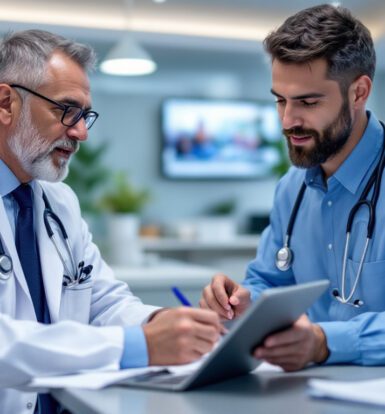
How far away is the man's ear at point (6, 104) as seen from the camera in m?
1.64

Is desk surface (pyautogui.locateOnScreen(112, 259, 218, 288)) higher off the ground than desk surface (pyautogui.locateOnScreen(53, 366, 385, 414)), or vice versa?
desk surface (pyautogui.locateOnScreen(53, 366, 385, 414))

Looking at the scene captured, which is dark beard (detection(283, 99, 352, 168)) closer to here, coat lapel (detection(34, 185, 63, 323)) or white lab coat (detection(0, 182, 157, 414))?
white lab coat (detection(0, 182, 157, 414))

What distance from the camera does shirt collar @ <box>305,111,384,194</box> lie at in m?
1.61

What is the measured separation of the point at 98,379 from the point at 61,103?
81 cm

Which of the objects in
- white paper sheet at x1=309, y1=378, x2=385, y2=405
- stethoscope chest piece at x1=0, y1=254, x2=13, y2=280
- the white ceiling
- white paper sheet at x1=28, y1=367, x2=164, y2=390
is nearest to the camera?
white paper sheet at x1=309, y1=378, x2=385, y2=405

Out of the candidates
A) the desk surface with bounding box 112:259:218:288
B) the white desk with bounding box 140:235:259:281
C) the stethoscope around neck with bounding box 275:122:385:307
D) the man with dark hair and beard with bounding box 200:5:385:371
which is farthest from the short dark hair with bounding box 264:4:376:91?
the white desk with bounding box 140:235:259:281

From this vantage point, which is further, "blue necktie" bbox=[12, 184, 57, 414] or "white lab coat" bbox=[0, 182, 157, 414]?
"blue necktie" bbox=[12, 184, 57, 414]

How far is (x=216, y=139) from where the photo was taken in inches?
279

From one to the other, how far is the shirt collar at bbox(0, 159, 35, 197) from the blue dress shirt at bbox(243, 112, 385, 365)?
659 millimetres

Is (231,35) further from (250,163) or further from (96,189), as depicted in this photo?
(96,189)

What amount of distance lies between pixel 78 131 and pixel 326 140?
62cm

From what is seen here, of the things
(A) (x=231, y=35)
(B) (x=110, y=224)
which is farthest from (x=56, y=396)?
(A) (x=231, y=35)

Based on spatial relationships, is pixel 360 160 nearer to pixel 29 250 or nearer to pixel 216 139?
pixel 29 250

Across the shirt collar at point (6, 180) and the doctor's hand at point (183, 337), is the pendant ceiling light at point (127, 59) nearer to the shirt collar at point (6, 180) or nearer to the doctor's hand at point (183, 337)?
the shirt collar at point (6, 180)
